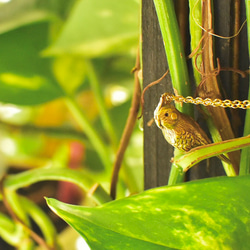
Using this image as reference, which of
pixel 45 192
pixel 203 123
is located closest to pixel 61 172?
pixel 203 123

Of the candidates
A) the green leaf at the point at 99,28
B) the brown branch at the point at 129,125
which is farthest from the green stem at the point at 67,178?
the green leaf at the point at 99,28

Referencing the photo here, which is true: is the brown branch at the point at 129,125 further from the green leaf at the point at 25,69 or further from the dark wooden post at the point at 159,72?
the green leaf at the point at 25,69

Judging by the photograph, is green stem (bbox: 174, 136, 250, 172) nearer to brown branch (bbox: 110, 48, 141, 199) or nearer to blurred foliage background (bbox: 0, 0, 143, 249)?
brown branch (bbox: 110, 48, 141, 199)

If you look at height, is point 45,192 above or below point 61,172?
below

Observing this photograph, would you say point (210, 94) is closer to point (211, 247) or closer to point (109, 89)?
point (211, 247)

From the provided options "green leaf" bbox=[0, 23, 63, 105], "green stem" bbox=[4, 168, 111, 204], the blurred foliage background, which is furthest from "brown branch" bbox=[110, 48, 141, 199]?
"green leaf" bbox=[0, 23, 63, 105]

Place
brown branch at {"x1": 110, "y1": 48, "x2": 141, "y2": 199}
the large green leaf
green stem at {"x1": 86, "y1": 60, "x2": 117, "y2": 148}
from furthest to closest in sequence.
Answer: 1. green stem at {"x1": 86, "y1": 60, "x2": 117, "y2": 148}
2. brown branch at {"x1": 110, "y1": 48, "x2": 141, "y2": 199}
3. the large green leaf

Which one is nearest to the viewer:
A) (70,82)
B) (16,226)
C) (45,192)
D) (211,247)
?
(211,247)
